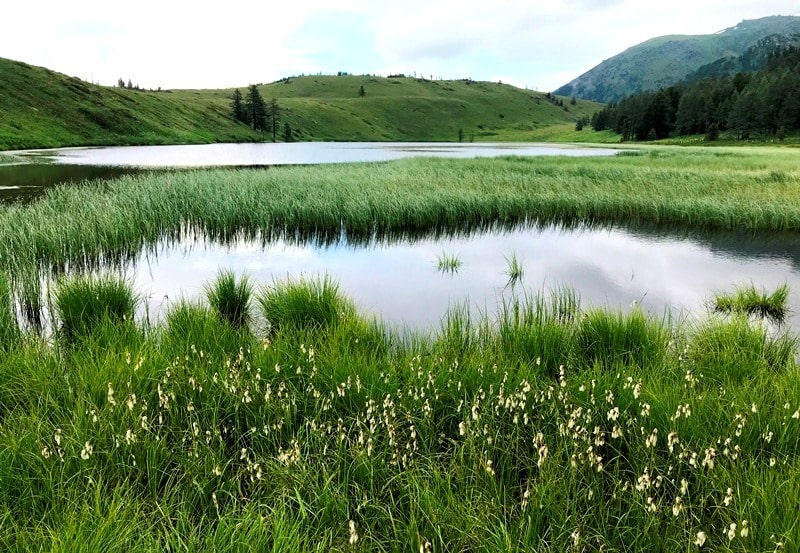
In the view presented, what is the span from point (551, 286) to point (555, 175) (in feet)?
69.0

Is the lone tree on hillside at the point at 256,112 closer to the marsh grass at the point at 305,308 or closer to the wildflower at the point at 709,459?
the marsh grass at the point at 305,308

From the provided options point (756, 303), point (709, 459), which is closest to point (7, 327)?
point (709, 459)

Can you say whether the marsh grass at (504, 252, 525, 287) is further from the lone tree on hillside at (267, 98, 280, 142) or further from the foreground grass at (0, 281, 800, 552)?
the lone tree on hillside at (267, 98, 280, 142)

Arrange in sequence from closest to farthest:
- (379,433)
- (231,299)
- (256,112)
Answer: (379,433)
(231,299)
(256,112)

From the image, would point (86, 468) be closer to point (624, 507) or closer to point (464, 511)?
point (464, 511)

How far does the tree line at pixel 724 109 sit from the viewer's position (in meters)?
98.7

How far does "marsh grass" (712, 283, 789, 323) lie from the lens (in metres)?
10.4

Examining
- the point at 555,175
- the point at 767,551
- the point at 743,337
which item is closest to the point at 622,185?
the point at 555,175

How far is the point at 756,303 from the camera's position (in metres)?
10.8

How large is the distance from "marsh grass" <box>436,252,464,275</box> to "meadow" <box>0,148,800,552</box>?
4001 millimetres

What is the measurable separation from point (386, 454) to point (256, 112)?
→ 139823 mm

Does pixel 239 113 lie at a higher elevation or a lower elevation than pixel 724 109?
lower

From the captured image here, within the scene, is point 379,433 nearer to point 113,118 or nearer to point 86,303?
point 86,303

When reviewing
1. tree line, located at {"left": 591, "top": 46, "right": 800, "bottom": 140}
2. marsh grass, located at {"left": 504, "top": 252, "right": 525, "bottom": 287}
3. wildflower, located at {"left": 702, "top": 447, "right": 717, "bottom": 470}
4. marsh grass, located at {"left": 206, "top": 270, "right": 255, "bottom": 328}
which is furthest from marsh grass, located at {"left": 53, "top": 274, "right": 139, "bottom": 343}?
tree line, located at {"left": 591, "top": 46, "right": 800, "bottom": 140}
